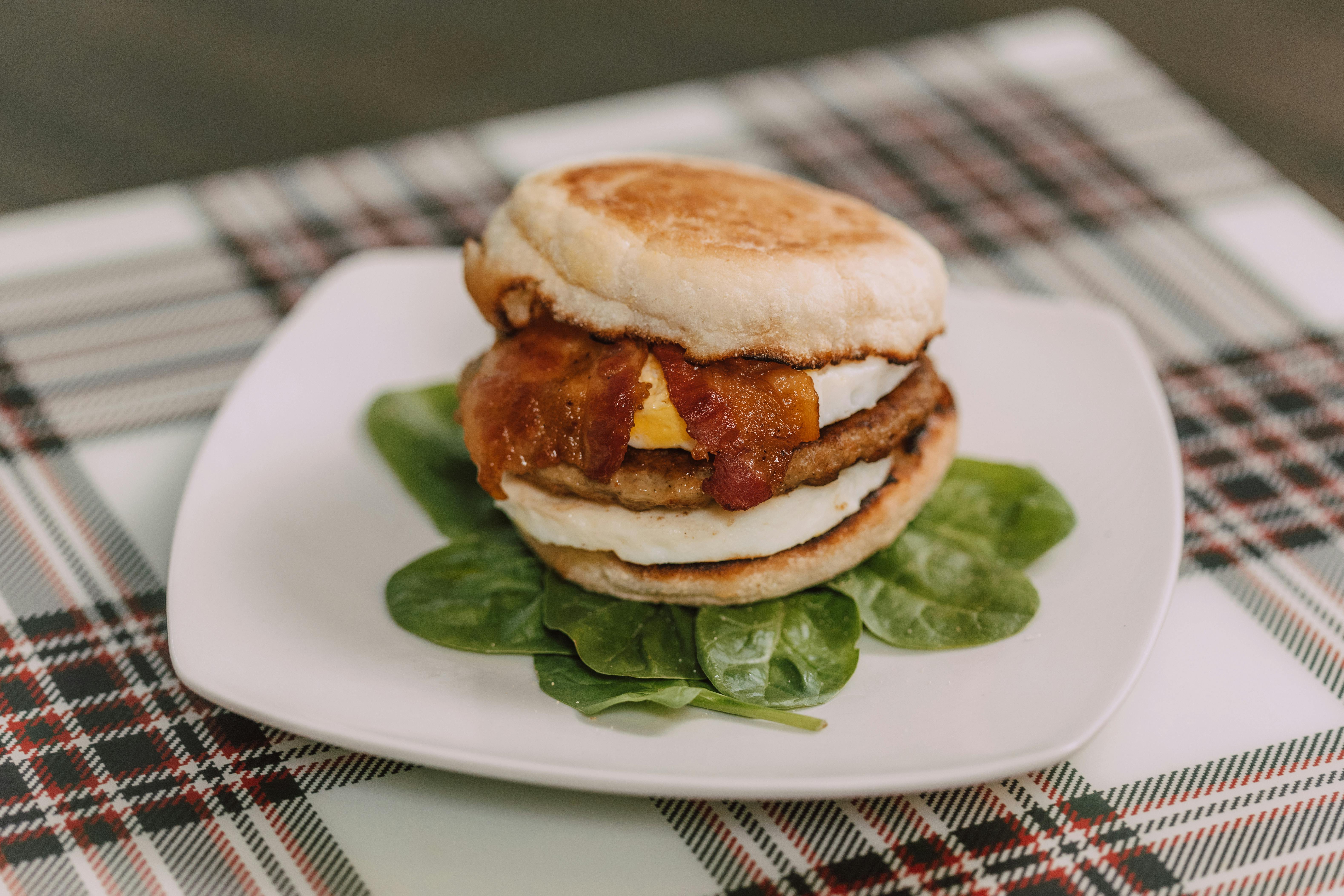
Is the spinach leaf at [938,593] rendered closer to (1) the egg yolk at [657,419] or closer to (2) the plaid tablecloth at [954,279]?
(2) the plaid tablecloth at [954,279]

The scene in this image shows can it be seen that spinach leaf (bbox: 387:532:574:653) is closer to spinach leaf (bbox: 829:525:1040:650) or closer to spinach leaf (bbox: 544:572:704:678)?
spinach leaf (bbox: 544:572:704:678)

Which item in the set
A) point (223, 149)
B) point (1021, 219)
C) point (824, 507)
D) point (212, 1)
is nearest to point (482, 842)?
point (824, 507)

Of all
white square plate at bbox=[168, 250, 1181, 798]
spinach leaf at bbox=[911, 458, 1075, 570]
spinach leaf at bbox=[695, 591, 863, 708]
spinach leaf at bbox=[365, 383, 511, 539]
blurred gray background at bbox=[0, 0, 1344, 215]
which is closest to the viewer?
white square plate at bbox=[168, 250, 1181, 798]

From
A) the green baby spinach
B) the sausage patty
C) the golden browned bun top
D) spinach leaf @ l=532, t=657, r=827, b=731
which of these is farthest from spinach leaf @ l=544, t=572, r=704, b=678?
the golden browned bun top

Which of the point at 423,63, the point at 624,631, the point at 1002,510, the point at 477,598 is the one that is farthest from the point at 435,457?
the point at 423,63

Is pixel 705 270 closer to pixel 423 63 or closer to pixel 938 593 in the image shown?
pixel 938 593

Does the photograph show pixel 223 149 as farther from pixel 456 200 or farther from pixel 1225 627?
pixel 1225 627

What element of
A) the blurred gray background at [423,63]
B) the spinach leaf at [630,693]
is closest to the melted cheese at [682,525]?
the spinach leaf at [630,693]
